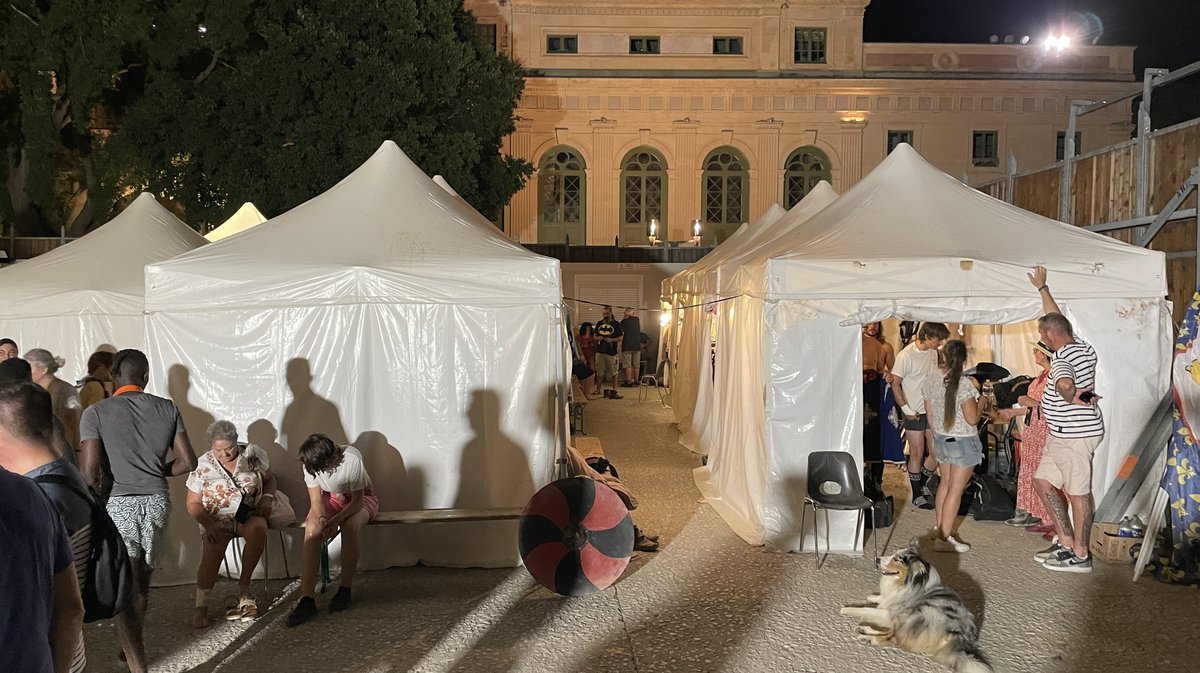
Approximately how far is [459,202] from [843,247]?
389cm

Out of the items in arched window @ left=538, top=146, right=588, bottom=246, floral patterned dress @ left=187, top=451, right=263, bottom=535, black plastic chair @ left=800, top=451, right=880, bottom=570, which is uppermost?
arched window @ left=538, top=146, right=588, bottom=246

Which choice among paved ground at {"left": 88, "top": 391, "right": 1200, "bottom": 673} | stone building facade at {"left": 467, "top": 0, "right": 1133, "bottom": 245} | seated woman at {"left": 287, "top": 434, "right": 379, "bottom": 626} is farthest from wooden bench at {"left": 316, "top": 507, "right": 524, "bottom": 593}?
stone building facade at {"left": 467, "top": 0, "right": 1133, "bottom": 245}

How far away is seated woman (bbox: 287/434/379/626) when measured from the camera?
15.4 feet

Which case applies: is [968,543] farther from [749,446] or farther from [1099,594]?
[749,446]

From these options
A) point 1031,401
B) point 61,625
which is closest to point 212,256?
point 61,625

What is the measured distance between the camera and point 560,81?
78.4ft

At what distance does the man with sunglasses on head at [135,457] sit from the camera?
4145 millimetres

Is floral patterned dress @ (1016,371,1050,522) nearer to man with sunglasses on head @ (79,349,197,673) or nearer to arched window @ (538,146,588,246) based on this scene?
man with sunglasses on head @ (79,349,197,673)

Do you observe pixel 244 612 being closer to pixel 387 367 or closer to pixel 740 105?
pixel 387 367

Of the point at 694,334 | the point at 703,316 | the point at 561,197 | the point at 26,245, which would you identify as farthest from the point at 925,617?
the point at 561,197

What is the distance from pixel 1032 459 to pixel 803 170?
1982 centimetres

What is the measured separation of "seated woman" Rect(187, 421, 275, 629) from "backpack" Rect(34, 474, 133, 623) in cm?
201

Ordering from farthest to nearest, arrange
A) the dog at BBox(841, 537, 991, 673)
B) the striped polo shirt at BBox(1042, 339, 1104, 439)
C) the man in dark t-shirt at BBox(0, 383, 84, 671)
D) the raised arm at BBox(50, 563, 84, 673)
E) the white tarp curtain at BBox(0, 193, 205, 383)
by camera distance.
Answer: the white tarp curtain at BBox(0, 193, 205, 383), the striped polo shirt at BBox(1042, 339, 1104, 439), the dog at BBox(841, 537, 991, 673), the raised arm at BBox(50, 563, 84, 673), the man in dark t-shirt at BBox(0, 383, 84, 671)

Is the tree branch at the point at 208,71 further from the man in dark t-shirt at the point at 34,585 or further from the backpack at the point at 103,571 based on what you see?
the man in dark t-shirt at the point at 34,585
